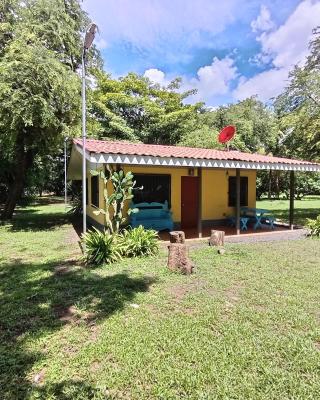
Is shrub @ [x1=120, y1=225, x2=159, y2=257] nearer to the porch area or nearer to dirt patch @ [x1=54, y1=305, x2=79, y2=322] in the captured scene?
the porch area

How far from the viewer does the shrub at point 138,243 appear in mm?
7750

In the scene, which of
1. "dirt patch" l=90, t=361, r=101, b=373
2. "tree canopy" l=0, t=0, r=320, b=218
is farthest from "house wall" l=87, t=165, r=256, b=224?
"dirt patch" l=90, t=361, r=101, b=373

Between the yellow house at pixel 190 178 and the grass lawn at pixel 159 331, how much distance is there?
360cm

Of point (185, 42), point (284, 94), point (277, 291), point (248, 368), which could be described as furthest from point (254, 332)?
point (185, 42)

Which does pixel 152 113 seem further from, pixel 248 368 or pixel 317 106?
pixel 248 368

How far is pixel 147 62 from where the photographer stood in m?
29.9

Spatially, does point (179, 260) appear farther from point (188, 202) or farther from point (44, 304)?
point (188, 202)

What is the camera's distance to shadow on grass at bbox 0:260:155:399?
306cm

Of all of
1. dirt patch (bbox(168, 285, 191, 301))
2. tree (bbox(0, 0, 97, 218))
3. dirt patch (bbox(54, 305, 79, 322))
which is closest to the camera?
dirt patch (bbox(54, 305, 79, 322))

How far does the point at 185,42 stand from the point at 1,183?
1697 cm

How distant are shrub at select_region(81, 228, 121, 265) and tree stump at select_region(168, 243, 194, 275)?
1.55 m

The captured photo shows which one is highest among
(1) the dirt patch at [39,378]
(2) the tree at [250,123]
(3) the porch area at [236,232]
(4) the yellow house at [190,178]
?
(2) the tree at [250,123]

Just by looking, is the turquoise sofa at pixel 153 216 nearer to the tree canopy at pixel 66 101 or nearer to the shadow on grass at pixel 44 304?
the shadow on grass at pixel 44 304

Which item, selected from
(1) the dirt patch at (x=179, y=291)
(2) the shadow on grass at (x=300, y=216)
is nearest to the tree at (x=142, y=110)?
(2) the shadow on grass at (x=300, y=216)
